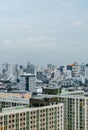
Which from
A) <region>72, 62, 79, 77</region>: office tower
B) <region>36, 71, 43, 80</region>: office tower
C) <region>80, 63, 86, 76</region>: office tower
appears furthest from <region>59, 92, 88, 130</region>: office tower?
<region>72, 62, 79, 77</region>: office tower

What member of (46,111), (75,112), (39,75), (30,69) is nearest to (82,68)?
(39,75)

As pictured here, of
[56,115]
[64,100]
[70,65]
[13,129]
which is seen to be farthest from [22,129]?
[70,65]

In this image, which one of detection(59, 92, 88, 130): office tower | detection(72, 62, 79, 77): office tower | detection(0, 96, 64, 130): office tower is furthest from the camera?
detection(72, 62, 79, 77): office tower

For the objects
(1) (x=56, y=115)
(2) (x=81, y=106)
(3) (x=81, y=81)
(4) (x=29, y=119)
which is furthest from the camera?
(3) (x=81, y=81)

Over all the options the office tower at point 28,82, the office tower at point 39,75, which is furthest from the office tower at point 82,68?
the office tower at point 28,82

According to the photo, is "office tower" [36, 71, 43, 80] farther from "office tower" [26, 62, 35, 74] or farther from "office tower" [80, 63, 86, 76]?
"office tower" [80, 63, 86, 76]

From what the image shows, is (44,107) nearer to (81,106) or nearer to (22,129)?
(22,129)

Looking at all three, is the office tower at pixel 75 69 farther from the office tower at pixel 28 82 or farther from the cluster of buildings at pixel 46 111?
the cluster of buildings at pixel 46 111

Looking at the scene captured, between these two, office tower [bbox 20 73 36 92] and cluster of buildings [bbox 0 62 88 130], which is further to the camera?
office tower [bbox 20 73 36 92]
